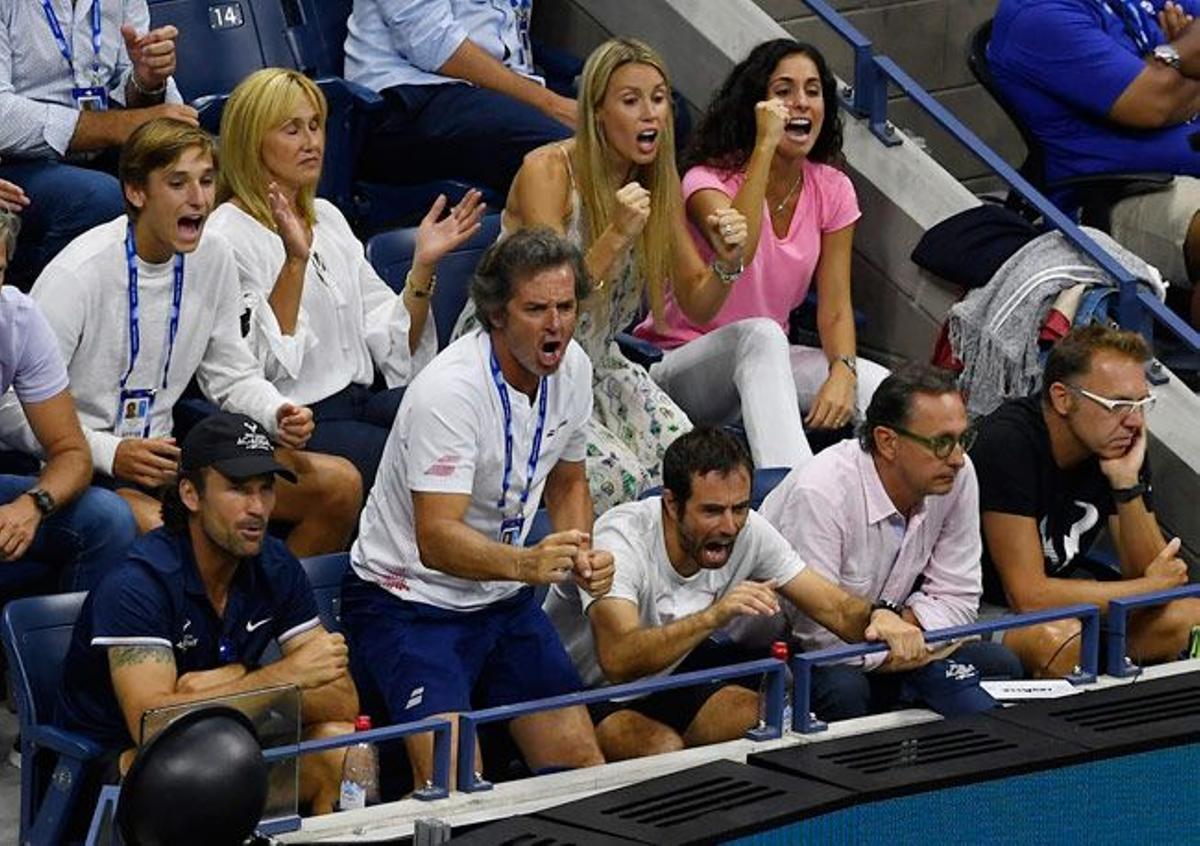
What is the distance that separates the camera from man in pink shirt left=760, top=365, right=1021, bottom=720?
633 cm

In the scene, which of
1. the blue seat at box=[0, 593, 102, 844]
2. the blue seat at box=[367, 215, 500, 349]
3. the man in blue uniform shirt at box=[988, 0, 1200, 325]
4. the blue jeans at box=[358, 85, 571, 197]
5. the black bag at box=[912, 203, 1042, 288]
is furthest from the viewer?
the man in blue uniform shirt at box=[988, 0, 1200, 325]

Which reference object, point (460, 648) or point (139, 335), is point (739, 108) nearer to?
point (139, 335)

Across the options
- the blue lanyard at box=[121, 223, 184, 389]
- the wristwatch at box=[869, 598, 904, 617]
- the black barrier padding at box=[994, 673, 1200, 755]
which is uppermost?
the blue lanyard at box=[121, 223, 184, 389]

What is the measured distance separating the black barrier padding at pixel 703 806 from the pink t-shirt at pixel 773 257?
233cm

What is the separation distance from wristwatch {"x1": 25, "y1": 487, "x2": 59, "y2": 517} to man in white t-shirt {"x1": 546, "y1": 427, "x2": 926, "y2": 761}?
3.67 ft

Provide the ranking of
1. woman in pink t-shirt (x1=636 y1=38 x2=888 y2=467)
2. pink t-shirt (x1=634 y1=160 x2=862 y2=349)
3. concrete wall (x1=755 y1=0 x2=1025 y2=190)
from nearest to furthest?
woman in pink t-shirt (x1=636 y1=38 x2=888 y2=467) < pink t-shirt (x1=634 y1=160 x2=862 y2=349) < concrete wall (x1=755 y1=0 x2=1025 y2=190)

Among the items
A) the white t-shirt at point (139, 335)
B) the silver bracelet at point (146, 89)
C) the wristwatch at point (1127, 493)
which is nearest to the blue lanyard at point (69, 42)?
the silver bracelet at point (146, 89)

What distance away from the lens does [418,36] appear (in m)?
8.05

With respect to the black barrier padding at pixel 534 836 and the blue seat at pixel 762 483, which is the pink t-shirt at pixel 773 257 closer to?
the blue seat at pixel 762 483

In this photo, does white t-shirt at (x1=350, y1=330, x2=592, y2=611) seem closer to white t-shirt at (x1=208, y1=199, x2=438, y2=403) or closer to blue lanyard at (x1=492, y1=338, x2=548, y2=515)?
blue lanyard at (x1=492, y1=338, x2=548, y2=515)

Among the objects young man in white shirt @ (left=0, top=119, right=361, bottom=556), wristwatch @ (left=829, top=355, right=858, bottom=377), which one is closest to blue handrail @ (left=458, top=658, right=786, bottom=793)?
young man in white shirt @ (left=0, top=119, right=361, bottom=556)

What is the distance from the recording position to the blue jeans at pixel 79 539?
6152 mm

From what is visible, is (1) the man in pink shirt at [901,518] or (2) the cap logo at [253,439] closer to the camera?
(2) the cap logo at [253,439]

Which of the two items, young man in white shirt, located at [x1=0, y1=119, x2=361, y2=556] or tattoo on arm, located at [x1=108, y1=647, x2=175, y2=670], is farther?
young man in white shirt, located at [x1=0, y1=119, x2=361, y2=556]
